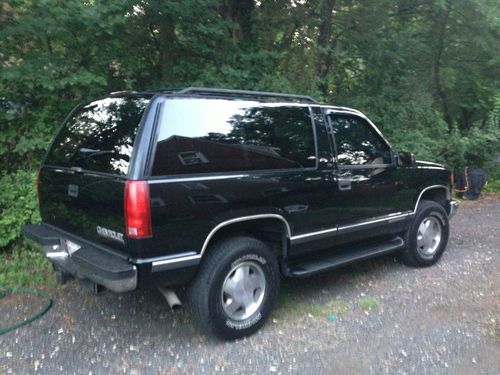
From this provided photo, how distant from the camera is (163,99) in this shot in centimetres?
341

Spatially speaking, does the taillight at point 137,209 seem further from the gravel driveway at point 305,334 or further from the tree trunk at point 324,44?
the tree trunk at point 324,44

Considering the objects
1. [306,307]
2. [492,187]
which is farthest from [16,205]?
[492,187]

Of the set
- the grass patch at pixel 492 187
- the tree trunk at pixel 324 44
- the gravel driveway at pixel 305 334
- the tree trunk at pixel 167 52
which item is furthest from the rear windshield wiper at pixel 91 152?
the grass patch at pixel 492 187

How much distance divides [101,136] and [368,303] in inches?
112

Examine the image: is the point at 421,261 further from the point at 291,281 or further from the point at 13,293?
the point at 13,293

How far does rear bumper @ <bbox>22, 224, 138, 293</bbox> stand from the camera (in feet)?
10.4

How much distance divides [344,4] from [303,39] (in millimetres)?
955

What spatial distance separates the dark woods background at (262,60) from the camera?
5.77m

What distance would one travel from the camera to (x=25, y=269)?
536cm

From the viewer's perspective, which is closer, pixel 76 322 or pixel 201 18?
pixel 76 322

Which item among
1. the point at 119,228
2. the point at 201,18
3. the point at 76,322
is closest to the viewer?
the point at 119,228

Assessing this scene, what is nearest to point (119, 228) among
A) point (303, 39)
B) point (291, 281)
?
point (291, 281)

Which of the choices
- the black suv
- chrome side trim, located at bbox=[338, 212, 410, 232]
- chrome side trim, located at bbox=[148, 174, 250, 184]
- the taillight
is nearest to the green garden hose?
the black suv

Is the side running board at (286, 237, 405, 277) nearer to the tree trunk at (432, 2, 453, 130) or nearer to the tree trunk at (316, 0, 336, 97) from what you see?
the tree trunk at (316, 0, 336, 97)
